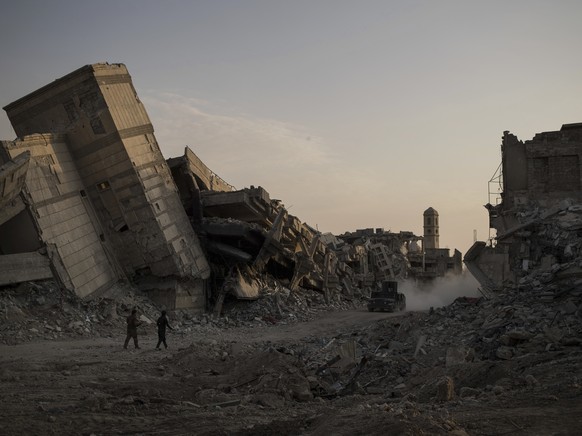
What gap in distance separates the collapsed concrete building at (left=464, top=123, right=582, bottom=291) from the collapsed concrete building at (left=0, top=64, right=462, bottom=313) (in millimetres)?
9175

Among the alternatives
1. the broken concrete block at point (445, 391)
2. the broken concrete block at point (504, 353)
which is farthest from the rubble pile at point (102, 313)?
the broken concrete block at point (445, 391)

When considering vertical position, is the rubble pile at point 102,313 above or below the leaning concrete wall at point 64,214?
below

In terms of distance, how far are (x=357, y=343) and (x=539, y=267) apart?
17.0ft

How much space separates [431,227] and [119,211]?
57.1 metres

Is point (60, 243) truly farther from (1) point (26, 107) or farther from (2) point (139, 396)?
(2) point (139, 396)

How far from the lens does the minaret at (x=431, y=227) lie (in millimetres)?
72688

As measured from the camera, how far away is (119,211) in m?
21.2

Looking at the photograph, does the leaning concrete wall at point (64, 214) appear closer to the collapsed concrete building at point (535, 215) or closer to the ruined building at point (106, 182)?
the ruined building at point (106, 182)

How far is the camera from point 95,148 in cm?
2084

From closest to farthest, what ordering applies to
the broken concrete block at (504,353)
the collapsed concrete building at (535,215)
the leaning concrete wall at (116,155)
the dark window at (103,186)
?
1. the broken concrete block at (504,353)
2. the collapsed concrete building at (535,215)
3. the leaning concrete wall at (116,155)
4. the dark window at (103,186)

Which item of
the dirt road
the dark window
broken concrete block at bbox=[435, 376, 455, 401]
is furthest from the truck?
broken concrete block at bbox=[435, 376, 455, 401]

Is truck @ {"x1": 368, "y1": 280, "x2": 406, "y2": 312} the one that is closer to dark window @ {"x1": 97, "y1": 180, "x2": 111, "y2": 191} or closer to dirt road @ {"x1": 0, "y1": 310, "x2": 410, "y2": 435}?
dirt road @ {"x1": 0, "y1": 310, "x2": 410, "y2": 435}

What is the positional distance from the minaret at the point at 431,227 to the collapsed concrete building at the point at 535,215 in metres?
47.9

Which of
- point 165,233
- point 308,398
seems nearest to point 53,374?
point 308,398
